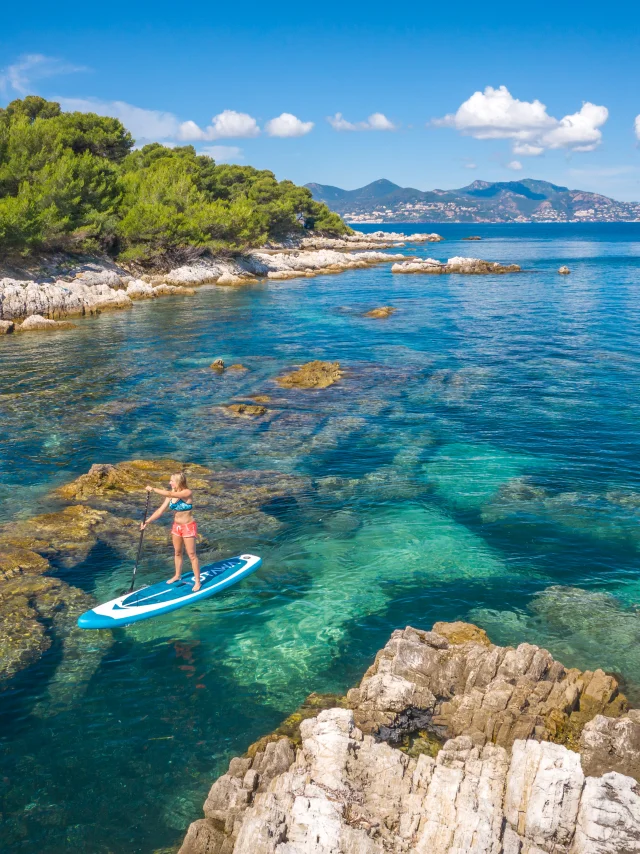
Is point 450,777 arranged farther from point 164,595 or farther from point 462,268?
point 462,268

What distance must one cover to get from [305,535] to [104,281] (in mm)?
53700

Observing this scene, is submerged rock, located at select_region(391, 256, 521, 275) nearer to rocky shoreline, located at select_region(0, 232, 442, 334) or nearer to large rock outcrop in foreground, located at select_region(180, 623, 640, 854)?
rocky shoreline, located at select_region(0, 232, 442, 334)

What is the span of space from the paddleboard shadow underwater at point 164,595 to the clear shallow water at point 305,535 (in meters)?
0.38

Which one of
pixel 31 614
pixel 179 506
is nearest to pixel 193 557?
pixel 179 506

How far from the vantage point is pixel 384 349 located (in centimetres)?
4428

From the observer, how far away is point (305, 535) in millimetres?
18141

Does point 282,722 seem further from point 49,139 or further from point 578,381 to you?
point 49,139

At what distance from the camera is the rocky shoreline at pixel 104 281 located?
51.1 meters

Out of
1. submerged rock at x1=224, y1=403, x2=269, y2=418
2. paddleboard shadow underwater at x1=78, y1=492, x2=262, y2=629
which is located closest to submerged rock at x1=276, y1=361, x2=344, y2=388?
submerged rock at x1=224, y1=403, x2=269, y2=418

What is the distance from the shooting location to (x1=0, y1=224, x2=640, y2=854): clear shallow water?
426 inches

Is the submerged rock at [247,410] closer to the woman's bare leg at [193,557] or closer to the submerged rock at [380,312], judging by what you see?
the woman's bare leg at [193,557]

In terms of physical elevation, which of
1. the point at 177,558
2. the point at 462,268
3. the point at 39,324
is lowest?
the point at 177,558

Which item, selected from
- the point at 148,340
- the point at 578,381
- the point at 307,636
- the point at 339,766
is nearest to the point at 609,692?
the point at 339,766

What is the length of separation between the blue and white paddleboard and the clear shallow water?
0.38m
